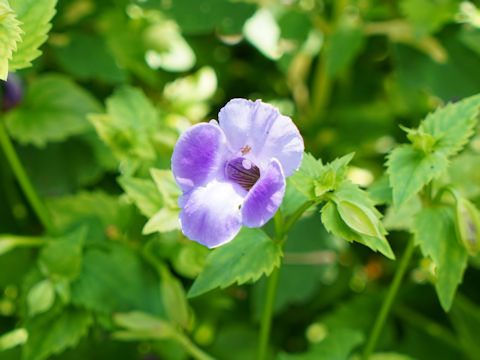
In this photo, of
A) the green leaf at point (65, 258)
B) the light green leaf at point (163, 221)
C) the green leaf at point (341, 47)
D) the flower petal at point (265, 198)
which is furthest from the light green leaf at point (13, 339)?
the green leaf at point (341, 47)

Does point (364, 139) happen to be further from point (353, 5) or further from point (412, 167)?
point (412, 167)

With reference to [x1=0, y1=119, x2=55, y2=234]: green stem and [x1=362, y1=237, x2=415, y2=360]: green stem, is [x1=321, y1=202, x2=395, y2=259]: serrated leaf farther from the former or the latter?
[x1=0, y1=119, x2=55, y2=234]: green stem

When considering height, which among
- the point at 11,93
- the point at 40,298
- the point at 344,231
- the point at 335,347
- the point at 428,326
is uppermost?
the point at 344,231

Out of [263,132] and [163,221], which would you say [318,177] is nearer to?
[263,132]

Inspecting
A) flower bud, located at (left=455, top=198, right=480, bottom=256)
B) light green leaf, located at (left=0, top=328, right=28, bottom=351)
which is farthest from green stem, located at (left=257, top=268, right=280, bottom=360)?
light green leaf, located at (left=0, top=328, right=28, bottom=351)

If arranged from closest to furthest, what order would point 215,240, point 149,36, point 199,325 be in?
point 215,240
point 199,325
point 149,36

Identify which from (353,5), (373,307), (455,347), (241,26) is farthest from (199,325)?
(353,5)

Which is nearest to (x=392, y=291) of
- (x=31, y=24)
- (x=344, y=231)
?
(x=344, y=231)
